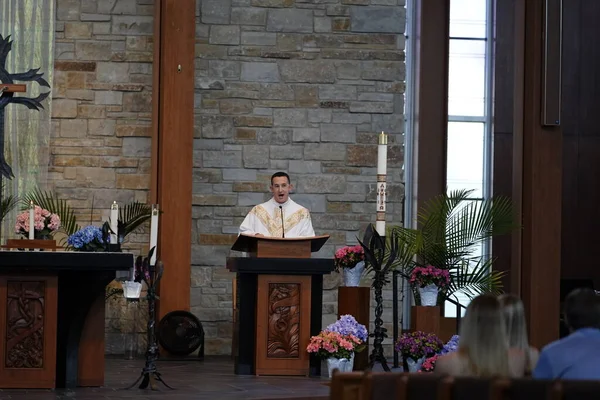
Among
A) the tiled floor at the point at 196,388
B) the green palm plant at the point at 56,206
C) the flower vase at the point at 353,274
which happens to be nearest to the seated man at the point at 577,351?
the tiled floor at the point at 196,388

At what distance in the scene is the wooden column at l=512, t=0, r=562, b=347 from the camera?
10.0 meters

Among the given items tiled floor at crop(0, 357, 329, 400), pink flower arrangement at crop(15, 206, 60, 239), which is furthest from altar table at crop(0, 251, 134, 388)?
pink flower arrangement at crop(15, 206, 60, 239)

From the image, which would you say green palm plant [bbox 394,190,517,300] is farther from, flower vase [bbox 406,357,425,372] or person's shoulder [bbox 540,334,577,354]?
person's shoulder [bbox 540,334,577,354]

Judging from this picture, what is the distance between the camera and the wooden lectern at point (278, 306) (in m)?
8.01

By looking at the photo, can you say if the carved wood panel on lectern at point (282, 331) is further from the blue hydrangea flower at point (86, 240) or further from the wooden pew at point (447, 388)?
the wooden pew at point (447, 388)

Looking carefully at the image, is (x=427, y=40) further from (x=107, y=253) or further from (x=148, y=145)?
(x=107, y=253)

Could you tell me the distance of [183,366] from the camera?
9.09 m

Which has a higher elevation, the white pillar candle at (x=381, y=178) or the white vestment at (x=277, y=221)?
the white pillar candle at (x=381, y=178)

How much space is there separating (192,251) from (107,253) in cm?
337

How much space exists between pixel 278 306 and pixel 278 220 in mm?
1174

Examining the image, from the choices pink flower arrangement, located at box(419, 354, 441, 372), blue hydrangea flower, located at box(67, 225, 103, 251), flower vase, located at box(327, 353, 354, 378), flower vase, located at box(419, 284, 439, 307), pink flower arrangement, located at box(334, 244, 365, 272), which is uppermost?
blue hydrangea flower, located at box(67, 225, 103, 251)

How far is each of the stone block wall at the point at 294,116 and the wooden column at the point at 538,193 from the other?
124 centimetres

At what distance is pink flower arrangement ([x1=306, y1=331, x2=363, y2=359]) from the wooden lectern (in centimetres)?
22

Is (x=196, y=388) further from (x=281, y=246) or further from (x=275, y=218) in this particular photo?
(x=275, y=218)
